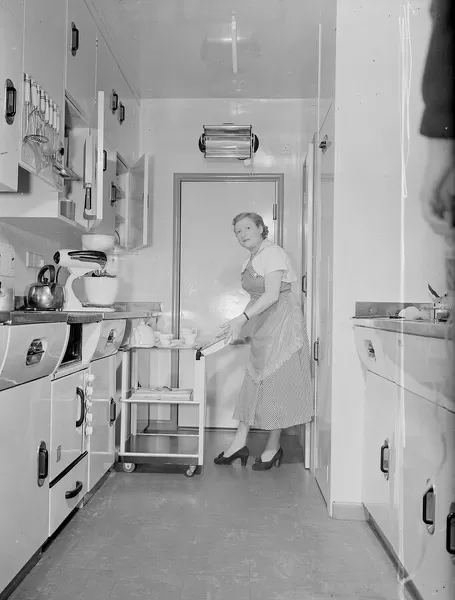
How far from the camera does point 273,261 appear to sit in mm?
2562

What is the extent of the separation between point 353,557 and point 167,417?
66.1 inches

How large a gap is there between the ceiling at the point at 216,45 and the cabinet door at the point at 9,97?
2.85 ft

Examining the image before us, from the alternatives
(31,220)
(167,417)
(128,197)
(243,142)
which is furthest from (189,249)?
(31,220)

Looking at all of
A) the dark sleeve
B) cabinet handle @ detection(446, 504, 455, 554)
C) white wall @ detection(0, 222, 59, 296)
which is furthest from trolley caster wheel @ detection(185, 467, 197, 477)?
the dark sleeve

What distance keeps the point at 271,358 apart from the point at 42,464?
1272 millimetres

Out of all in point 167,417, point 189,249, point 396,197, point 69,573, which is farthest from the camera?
point 189,249

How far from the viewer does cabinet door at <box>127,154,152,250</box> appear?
3.15 m

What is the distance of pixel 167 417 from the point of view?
3150 millimetres

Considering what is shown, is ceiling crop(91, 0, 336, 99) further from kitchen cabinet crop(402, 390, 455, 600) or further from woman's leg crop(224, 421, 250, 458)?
woman's leg crop(224, 421, 250, 458)

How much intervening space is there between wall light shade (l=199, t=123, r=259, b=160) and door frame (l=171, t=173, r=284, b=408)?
13 centimetres

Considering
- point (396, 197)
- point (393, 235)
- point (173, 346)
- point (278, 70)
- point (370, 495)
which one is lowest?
point (370, 495)

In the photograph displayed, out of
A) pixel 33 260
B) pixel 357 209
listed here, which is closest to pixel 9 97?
pixel 33 260

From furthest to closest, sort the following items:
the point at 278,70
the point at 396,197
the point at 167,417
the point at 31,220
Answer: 1. the point at 167,417
2. the point at 278,70
3. the point at 31,220
4. the point at 396,197

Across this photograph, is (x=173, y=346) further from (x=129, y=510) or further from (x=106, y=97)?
(x=106, y=97)
